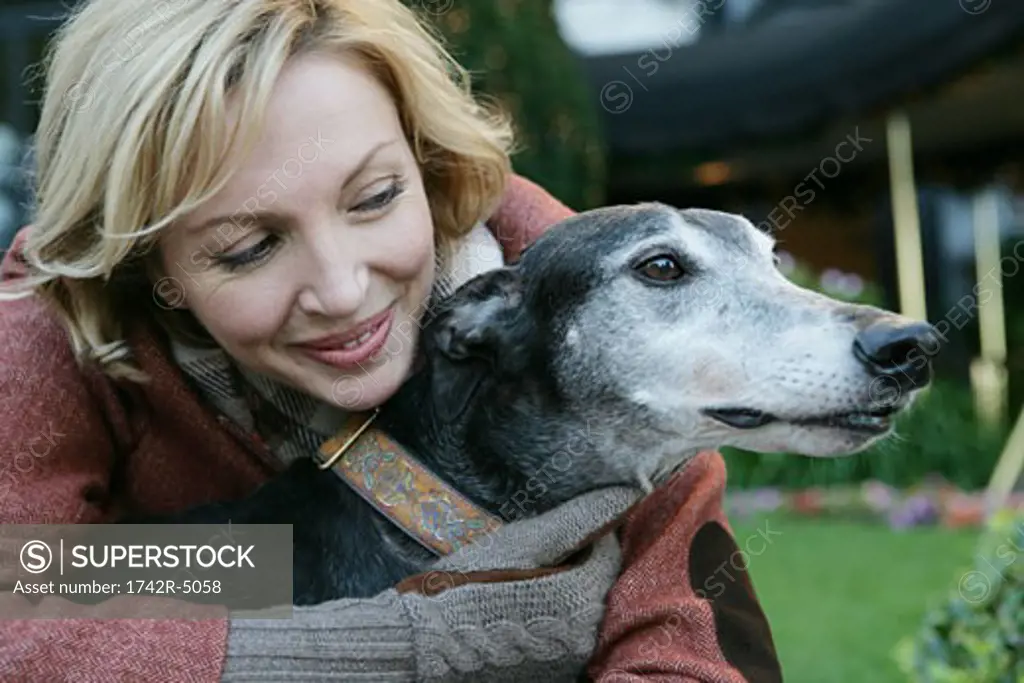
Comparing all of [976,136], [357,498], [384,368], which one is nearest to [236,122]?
[384,368]

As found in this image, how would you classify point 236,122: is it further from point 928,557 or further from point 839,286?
point 839,286

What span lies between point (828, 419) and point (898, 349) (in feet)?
0.49

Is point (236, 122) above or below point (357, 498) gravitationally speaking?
above

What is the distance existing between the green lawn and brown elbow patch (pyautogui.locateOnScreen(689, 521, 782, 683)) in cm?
161

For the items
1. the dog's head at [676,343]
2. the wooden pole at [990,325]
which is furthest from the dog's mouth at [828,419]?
the wooden pole at [990,325]

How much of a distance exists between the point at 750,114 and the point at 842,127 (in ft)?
2.05

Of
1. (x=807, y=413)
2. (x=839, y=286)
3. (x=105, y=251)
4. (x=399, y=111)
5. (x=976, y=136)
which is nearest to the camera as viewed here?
(x=807, y=413)

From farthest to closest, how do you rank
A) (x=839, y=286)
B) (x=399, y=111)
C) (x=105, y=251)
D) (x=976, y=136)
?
(x=976, y=136)
(x=839, y=286)
(x=399, y=111)
(x=105, y=251)

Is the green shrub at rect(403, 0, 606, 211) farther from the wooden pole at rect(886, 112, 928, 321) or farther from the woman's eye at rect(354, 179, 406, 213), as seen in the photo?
the woman's eye at rect(354, 179, 406, 213)

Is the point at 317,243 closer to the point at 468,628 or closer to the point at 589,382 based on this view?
the point at 589,382

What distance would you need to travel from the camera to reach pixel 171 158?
1965 millimetres

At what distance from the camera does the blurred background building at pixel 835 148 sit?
20.3ft

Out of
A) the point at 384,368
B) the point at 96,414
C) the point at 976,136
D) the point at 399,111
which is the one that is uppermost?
the point at 399,111

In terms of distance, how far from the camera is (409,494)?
6.89 feet
